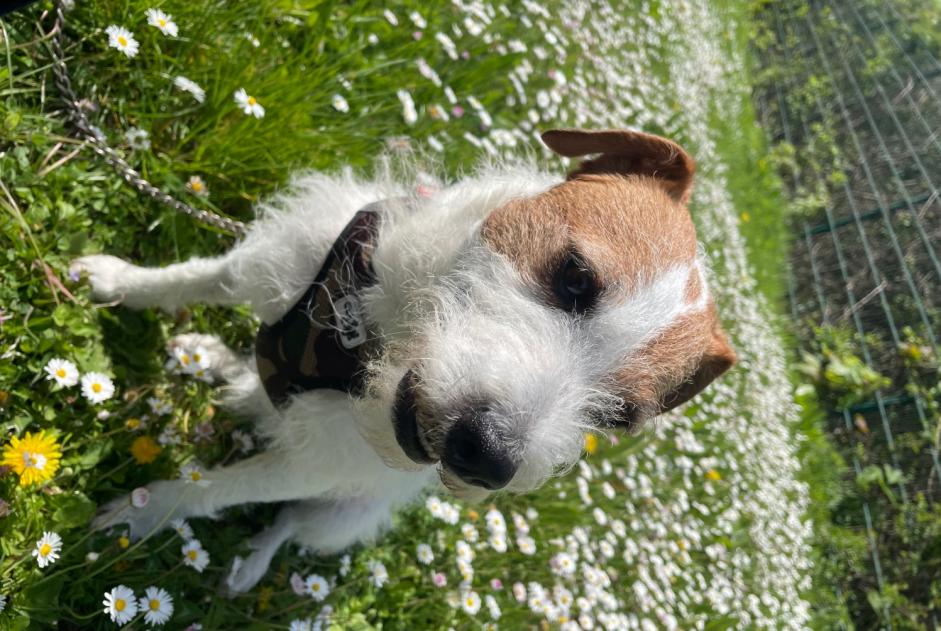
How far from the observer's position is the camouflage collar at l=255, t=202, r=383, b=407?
1.92 metres

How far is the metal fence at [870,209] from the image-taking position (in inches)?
277

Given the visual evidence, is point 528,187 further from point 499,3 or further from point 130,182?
point 499,3

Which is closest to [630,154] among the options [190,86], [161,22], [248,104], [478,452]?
[478,452]

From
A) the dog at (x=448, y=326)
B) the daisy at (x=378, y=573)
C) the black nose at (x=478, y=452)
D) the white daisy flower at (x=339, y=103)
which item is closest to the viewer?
the black nose at (x=478, y=452)

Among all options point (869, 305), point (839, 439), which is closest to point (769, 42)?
point (869, 305)

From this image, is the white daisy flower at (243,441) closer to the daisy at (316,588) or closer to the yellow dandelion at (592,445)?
the daisy at (316,588)

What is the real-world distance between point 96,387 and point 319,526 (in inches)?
38.4

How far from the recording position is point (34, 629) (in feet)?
5.75

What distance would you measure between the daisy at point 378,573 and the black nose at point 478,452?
1.52 m

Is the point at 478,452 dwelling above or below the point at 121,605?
above

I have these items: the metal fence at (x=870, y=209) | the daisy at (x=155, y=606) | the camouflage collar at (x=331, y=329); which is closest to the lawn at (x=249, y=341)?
the daisy at (x=155, y=606)

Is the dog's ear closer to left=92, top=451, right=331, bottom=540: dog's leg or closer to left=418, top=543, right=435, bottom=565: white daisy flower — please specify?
left=92, top=451, right=331, bottom=540: dog's leg

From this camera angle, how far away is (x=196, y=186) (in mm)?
2607

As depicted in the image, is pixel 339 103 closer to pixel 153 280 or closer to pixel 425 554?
pixel 153 280
